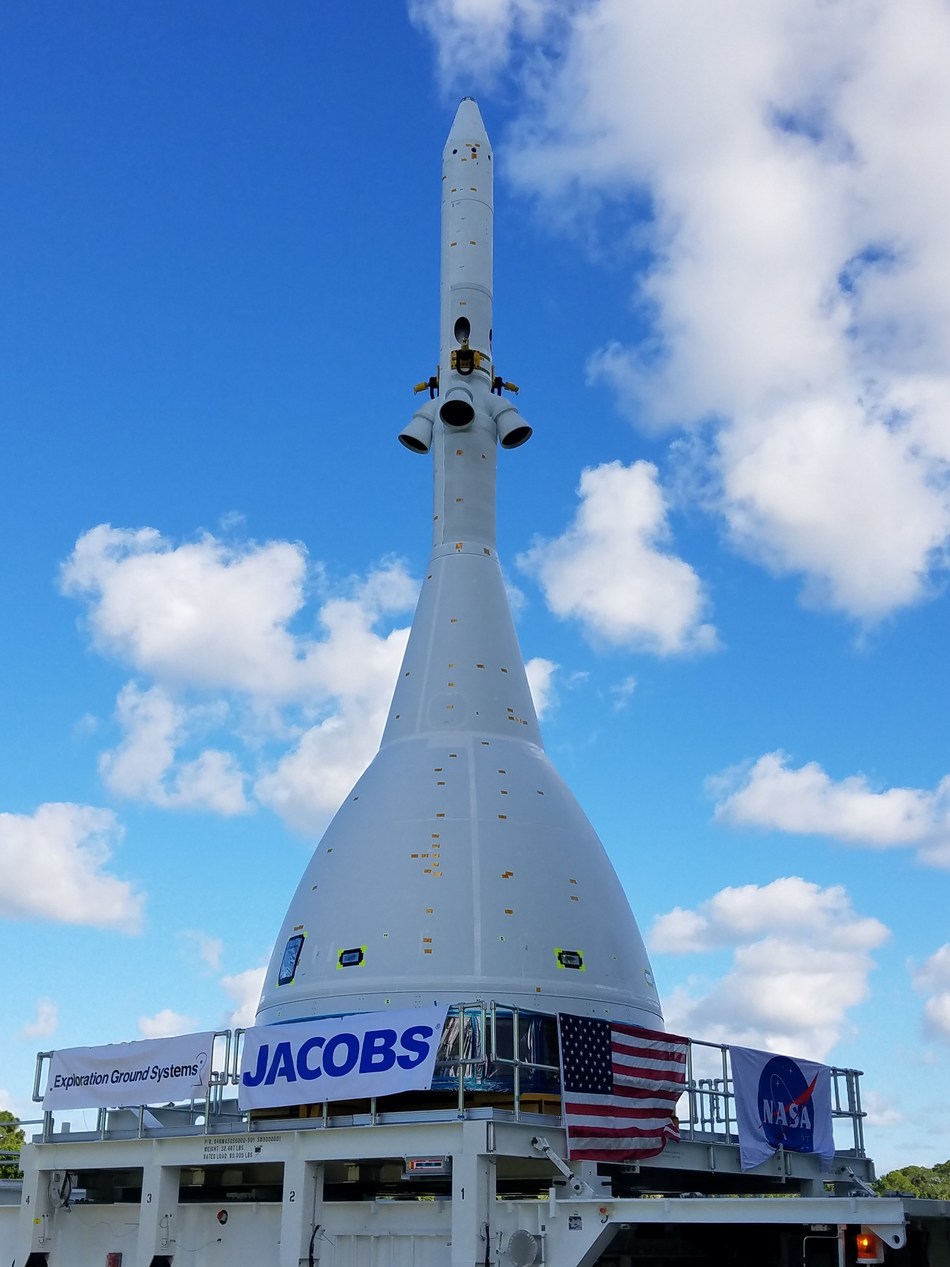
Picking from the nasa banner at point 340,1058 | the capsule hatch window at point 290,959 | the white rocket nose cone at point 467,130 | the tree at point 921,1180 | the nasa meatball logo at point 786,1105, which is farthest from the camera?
the tree at point 921,1180

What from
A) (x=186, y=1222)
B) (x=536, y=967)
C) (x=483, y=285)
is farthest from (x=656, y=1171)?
(x=483, y=285)

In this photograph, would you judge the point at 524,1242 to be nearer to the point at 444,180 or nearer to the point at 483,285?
the point at 483,285

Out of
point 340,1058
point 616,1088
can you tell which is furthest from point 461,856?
point 616,1088

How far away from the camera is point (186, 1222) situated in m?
18.7

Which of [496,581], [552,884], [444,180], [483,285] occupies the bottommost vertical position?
[552,884]

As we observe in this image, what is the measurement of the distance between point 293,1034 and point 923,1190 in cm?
5138

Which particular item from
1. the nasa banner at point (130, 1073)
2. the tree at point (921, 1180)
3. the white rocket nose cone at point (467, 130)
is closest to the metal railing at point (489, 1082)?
the nasa banner at point (130, 1073)

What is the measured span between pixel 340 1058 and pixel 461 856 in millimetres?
3460

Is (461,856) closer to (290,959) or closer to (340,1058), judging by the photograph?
(290,959)

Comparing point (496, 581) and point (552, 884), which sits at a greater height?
point (496, 581)

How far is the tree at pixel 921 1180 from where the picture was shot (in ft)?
197

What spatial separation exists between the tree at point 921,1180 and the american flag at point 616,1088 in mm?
46319

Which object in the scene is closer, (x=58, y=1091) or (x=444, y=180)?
(x=58, y=1091)

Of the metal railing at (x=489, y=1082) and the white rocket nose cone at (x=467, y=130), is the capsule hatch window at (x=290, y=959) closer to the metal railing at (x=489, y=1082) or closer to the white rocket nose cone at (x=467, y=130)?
the metal railing at (x=489, y=1082)
